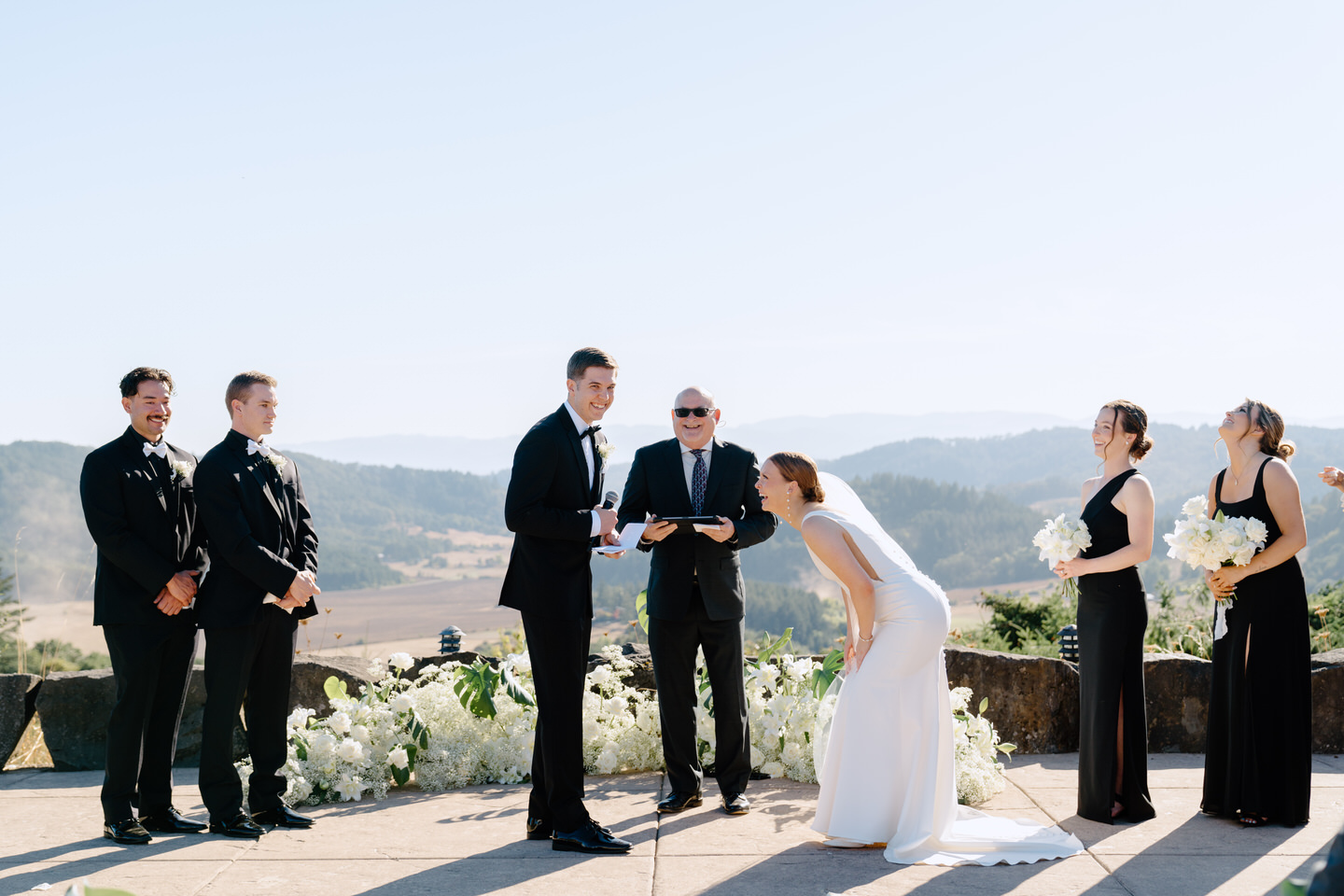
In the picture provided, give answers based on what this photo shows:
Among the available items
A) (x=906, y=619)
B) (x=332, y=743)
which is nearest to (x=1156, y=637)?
(x=906, y=619)

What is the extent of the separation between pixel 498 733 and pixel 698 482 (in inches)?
86.7

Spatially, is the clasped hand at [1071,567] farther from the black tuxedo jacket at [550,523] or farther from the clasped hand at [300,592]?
the clasped hand at [300,592]

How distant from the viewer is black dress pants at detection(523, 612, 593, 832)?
15.9ft

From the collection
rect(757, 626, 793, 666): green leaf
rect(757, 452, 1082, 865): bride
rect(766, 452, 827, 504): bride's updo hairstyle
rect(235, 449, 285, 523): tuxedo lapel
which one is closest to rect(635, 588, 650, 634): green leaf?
rect(757, 626, 793, 666): green leaf

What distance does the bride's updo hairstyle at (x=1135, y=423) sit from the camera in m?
5.35

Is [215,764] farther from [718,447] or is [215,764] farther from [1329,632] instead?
[1329,632]

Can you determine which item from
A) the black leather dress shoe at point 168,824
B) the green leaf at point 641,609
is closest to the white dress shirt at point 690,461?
the green leaf at point 641,609

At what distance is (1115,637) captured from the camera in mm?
5340

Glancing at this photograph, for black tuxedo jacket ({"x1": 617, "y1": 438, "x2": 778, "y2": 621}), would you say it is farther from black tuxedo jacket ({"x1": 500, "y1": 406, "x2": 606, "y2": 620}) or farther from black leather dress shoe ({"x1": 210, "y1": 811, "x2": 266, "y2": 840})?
black leather dress shoe ({"x1": 210, "y1": 811, "x2": 266, "y2": 840})

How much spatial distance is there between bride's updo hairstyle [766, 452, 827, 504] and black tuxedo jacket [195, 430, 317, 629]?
2449mm

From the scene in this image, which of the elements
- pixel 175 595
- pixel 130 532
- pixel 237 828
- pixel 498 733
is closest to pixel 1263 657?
pixel 498 733

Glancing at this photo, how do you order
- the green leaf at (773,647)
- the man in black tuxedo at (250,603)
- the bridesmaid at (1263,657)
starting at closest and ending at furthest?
the man in black tuxedo at (250,603), the bridesmaid at (1263,657), the green leaf at (773,647)

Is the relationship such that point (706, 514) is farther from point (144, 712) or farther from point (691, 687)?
point (144, 712)

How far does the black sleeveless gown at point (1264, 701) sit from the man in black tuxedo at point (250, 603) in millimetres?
4689
